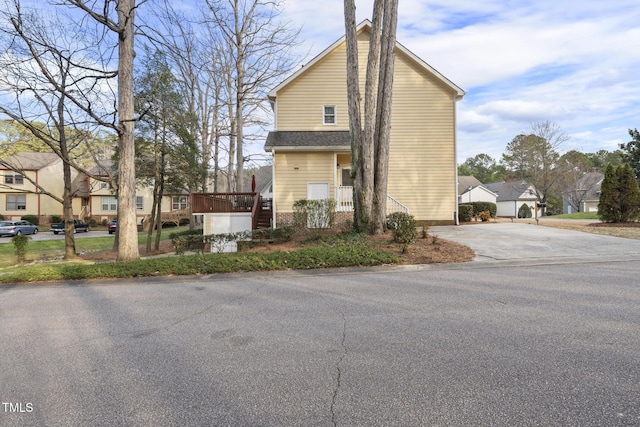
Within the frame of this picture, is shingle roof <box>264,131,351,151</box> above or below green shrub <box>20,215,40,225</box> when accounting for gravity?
above

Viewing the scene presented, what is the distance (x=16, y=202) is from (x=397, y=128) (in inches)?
1740

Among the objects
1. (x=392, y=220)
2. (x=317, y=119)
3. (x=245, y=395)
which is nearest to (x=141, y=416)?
(x=245, y=395)

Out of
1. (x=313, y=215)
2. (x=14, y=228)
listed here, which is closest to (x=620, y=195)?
(x=313, y=215)

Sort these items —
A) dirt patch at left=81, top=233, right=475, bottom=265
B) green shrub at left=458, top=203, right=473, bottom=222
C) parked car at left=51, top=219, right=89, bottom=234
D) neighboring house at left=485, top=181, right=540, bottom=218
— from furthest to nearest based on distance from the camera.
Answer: neighboring house at left=485, top=181, right=540, bottom=218
parked car at left=51, top=219, right=89, bottom=234
green shrub at left=458, top=203, right=473, bottom=222
dirt patch at left=81, top=233, right=475, bottom=265

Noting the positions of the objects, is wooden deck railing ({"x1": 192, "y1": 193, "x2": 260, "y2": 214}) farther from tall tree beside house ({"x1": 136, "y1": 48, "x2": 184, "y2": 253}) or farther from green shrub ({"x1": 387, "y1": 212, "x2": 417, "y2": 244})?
green shrub ({"x1": 387, "y1": 212, "x2": 417, "y2": 244})

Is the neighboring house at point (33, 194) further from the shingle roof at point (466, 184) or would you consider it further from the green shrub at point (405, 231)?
the shingle roof at point (466, 184)

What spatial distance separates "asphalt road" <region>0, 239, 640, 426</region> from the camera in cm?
246

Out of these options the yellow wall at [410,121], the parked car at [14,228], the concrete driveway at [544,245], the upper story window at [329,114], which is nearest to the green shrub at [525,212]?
the yellow wall at [410,121]

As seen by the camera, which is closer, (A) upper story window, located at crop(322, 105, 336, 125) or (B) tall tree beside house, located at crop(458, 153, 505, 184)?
(A) upper story window, located at crop(322, 105, 336, 125)

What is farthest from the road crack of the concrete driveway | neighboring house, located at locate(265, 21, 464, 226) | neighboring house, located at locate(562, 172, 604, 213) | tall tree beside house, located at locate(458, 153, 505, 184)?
tall tree beside house, located at locate(458, 153, 505, 184)

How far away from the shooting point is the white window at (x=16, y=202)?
128ft

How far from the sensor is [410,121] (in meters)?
17.2

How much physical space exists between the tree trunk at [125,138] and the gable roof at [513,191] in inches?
1925

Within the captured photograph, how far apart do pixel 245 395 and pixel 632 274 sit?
7.69m
